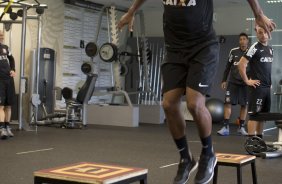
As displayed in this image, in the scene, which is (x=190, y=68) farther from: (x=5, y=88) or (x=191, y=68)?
(x=5, y=88)

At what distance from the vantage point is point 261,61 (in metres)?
4.91

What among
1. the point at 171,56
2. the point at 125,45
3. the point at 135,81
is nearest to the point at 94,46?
the point at 125,45

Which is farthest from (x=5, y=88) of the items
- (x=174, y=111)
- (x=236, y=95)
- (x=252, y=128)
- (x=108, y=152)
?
(x=174, y=111)

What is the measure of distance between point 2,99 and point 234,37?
5.87 meters

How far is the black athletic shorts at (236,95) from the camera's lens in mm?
6992

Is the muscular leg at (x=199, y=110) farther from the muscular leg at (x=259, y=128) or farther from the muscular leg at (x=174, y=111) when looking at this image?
the muscular leg at (x=259, y=128)

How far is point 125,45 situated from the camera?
10.5m

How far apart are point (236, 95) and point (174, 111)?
16.0ft

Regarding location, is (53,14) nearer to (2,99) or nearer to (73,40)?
(73,40)

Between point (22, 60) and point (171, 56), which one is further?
point (22, 60)

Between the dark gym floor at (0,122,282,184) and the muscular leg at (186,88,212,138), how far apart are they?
1129mm

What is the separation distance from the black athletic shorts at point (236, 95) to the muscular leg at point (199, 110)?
4.78 m

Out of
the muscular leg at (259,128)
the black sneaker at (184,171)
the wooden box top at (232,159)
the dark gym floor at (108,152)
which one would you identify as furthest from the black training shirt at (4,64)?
Result: the black sneaker at (184,171)

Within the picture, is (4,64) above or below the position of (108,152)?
above
